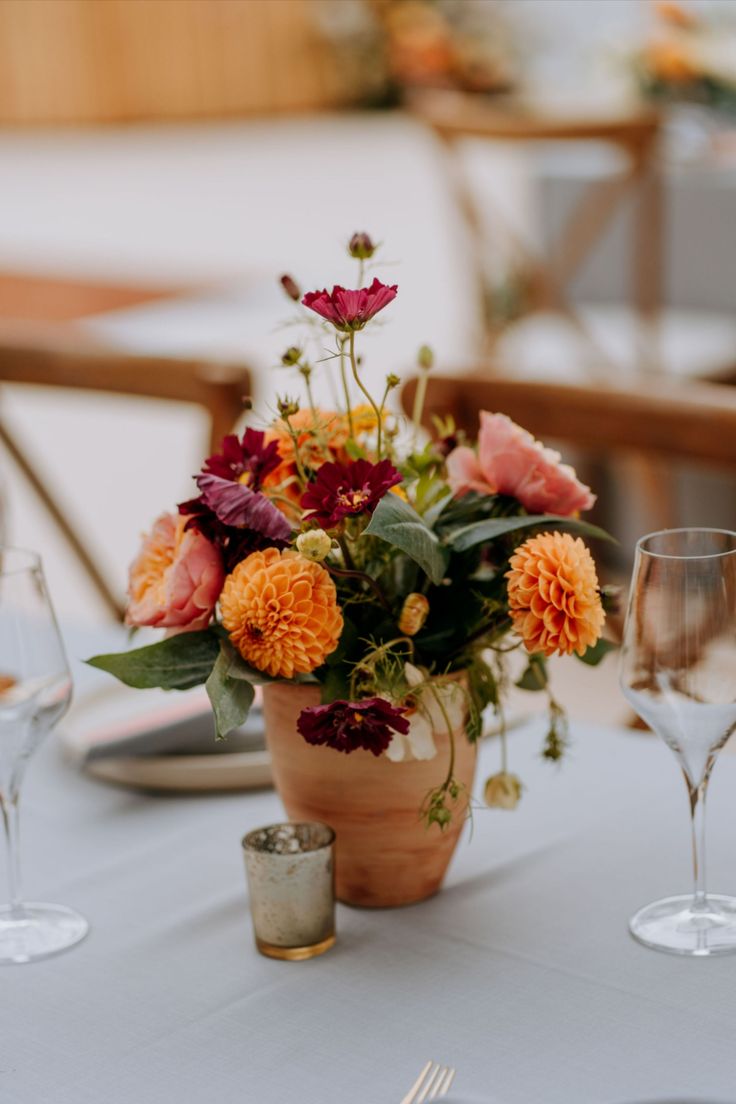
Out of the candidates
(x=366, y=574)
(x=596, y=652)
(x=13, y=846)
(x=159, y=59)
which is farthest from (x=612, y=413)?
(x=159, y=59)

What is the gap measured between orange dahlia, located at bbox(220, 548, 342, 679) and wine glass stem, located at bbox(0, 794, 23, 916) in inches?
7.6

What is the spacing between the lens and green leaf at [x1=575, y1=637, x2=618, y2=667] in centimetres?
99

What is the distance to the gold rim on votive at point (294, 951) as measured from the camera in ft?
3.03

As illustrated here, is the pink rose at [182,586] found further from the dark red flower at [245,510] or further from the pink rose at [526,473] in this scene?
the pink rose at [526,473]

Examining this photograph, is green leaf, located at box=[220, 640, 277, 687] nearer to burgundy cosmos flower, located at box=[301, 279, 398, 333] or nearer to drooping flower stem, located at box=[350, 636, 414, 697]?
drooping flower stem, located at box=[350, 636, 414, 697]

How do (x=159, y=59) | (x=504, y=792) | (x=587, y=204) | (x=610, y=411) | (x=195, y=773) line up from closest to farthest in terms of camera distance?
(x=504, y=792), (x=195, y=773), (x=610, y=411), (x=587, y=204), (x=159, y=59)

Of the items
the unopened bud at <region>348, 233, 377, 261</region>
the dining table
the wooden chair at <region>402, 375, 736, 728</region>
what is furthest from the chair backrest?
the unopened bud at <region>348, 233, 377, 261</region>

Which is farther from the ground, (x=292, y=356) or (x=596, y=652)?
(x=292, y=356)

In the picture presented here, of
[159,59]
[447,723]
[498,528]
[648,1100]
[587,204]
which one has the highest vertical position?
[159,59]

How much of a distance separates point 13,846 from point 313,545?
0.28 m

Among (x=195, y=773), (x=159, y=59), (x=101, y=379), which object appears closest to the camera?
(x=195, y=773)

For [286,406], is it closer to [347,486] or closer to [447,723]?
[347,486]

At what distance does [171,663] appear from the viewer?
35.9 inches

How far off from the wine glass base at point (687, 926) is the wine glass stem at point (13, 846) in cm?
36
